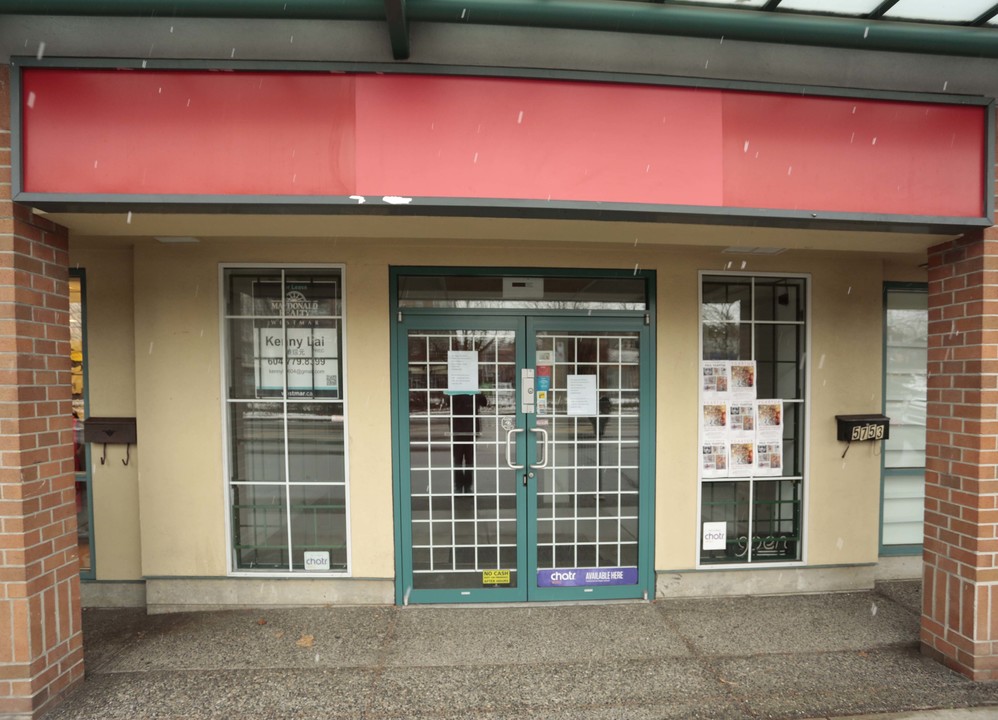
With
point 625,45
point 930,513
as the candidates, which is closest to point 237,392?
point 625,45

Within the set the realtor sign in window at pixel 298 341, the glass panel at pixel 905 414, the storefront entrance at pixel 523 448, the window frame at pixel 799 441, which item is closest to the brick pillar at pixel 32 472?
the realtor sign in window at pixel 298 341

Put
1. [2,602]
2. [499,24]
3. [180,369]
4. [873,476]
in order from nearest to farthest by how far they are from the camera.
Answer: [2,602]
[499,24]
[180,369]
[873,476]

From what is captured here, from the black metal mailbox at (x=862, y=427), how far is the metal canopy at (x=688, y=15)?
279 cm

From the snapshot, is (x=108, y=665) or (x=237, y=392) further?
(x=237, y=392)

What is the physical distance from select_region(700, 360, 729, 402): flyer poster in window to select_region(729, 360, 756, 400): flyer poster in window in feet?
0.19

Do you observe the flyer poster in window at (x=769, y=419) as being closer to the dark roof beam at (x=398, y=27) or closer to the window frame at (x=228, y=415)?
the window frame at (x=228, y=415)

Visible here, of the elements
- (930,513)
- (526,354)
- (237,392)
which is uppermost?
(526,354)

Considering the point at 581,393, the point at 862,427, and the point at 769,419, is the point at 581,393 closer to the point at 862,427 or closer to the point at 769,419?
the point at 769,419

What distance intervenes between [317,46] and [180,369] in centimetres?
278

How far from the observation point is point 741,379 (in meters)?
4.32

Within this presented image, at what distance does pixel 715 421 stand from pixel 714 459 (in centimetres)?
34

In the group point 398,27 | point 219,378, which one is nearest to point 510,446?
point 219,378

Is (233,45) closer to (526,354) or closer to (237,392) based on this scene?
(237,392)

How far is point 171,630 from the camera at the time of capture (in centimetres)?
378
